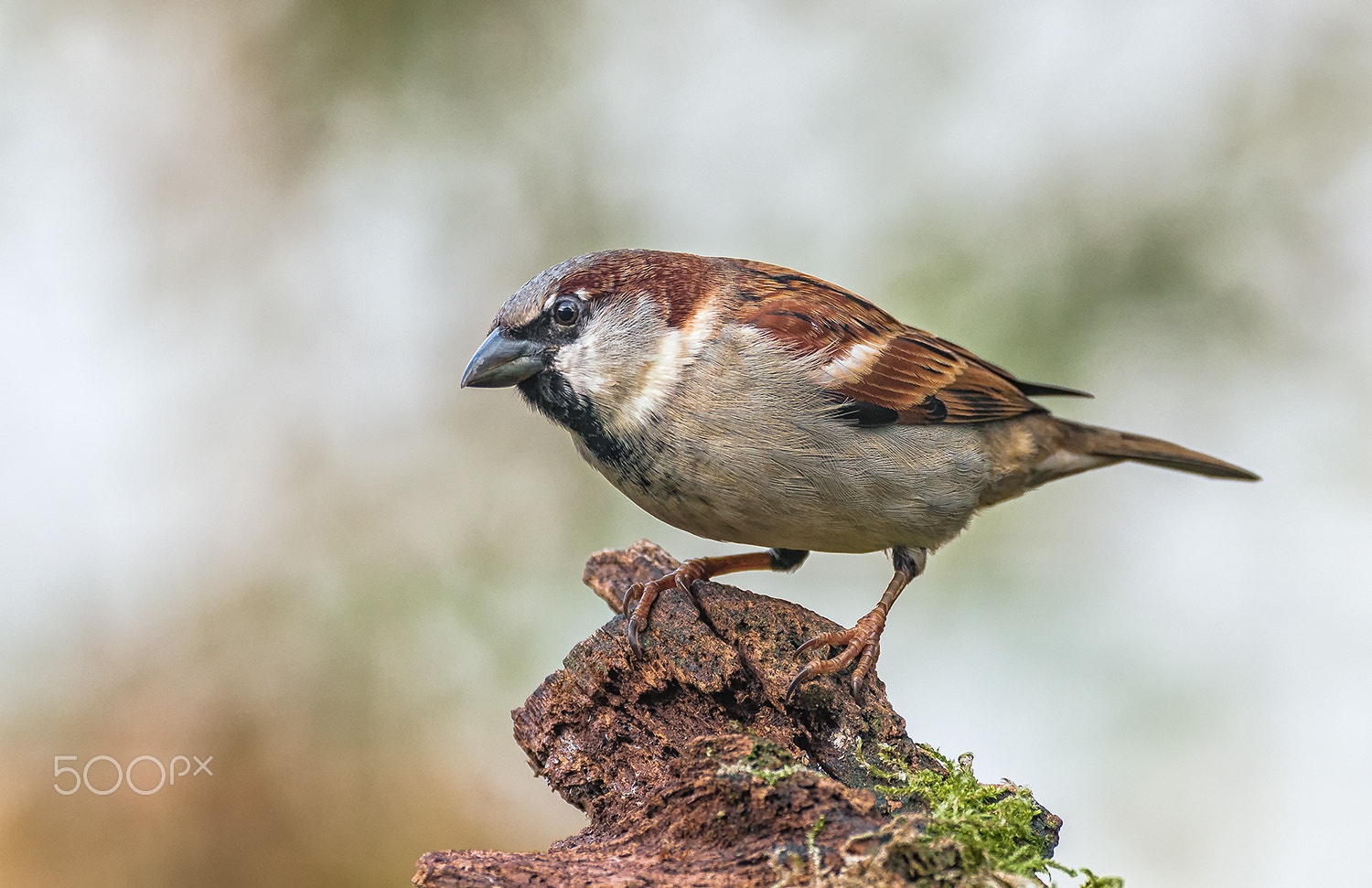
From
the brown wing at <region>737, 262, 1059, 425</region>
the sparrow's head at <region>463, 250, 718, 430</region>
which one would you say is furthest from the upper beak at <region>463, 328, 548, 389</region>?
the brown wing at <region>737, 262, 1059, 425</region>

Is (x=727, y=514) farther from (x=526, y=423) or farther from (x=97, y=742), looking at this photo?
(x=97, y=742)

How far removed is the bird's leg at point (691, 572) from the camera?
11.1ft

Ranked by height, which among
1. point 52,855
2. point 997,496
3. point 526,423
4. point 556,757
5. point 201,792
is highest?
point 526,423

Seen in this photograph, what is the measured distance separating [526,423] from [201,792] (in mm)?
2430

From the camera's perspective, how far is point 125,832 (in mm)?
5359

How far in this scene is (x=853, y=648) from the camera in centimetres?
359

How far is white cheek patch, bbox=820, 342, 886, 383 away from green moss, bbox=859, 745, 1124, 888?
128 centimetres

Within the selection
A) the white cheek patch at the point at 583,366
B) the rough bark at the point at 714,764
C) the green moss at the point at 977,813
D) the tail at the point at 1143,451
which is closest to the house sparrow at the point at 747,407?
the white cheek patch at the point at 583,366

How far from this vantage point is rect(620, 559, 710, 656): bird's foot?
336 cm

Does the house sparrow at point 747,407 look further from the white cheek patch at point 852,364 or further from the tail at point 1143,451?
the tail at point 1143,451

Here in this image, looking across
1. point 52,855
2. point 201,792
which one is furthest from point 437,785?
point 52,855

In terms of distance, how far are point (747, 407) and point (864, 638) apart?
32.9 inches

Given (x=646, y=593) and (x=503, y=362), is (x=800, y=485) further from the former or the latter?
(x=503, y=362)

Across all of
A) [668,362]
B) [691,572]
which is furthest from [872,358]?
[691,572]
